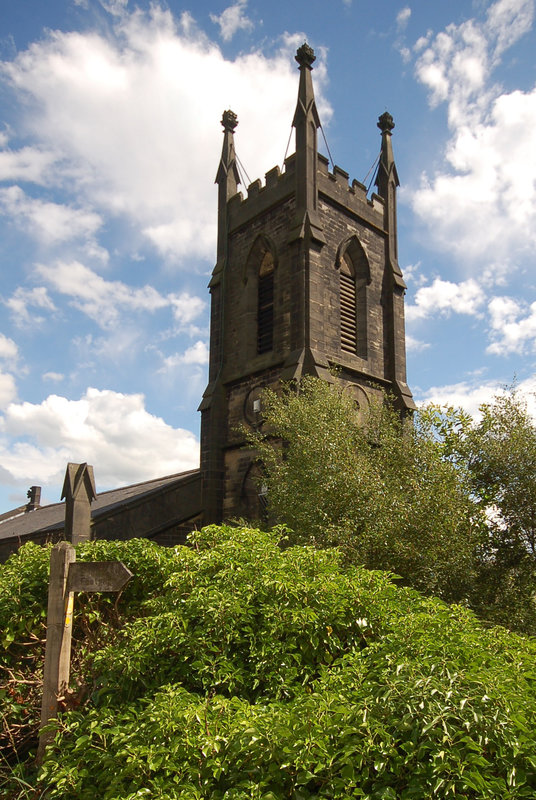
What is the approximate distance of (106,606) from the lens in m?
7.14

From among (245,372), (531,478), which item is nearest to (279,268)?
(245,372)

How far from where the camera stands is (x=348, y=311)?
20.1 m

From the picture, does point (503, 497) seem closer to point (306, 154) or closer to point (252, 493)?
point (252, 493)

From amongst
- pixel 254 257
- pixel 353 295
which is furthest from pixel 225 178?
pixel 353 295

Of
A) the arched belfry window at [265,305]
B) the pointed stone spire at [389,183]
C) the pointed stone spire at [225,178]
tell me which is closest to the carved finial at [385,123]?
the pointed stone spire at [389,183]

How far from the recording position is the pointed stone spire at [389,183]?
22.2m

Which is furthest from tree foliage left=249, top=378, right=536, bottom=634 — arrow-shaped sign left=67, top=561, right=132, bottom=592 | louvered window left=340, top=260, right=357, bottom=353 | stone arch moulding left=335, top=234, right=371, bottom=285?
stone arch moulding left=335, top=234, right=371, bottom=285

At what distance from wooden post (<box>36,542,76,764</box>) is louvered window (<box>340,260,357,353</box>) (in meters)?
14.6

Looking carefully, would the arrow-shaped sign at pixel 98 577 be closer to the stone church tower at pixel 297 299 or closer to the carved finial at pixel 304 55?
the stone church tower at pixel 297 299

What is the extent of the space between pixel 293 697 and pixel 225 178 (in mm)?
21825

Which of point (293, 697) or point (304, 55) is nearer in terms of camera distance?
point (293, 697)

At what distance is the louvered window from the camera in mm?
19750

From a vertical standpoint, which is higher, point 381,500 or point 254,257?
point 254,257

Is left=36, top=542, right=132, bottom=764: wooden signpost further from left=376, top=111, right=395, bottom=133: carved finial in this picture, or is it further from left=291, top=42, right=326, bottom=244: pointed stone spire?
left=376, top=111, right=395, bottom=133: carved finial
